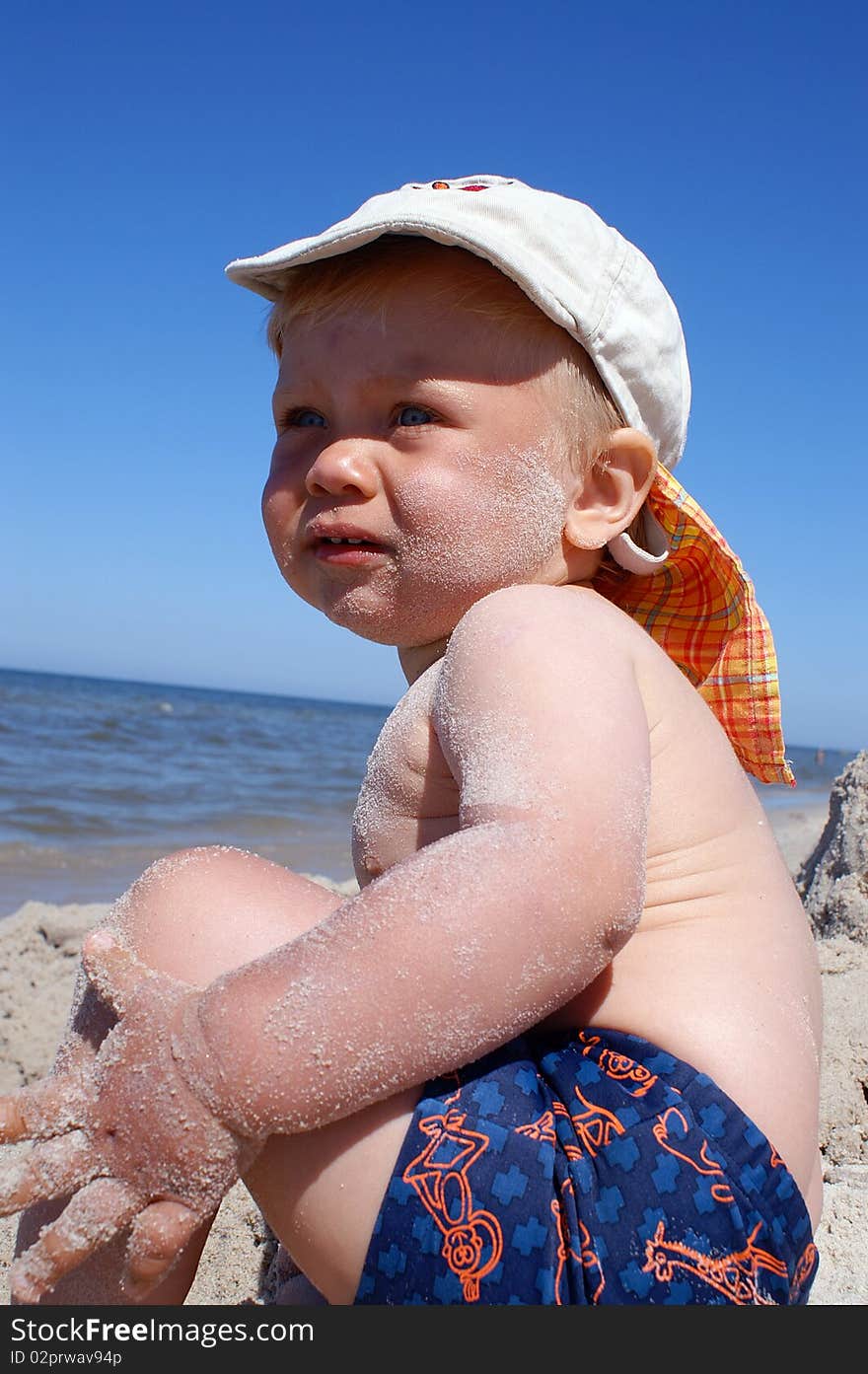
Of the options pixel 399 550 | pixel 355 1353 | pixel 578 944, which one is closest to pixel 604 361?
pixel 399 550

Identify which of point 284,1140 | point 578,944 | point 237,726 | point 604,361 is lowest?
point 237,726

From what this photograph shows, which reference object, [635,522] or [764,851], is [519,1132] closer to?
[764,851]

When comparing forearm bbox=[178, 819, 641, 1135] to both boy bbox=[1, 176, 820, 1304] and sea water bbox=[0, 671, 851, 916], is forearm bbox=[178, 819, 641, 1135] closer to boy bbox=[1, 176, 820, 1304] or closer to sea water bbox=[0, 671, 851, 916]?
boy bbox=[1, 176, 820, 1304]

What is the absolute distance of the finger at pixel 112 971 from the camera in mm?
1254

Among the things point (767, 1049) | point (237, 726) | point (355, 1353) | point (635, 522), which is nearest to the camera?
point (355, 1353)

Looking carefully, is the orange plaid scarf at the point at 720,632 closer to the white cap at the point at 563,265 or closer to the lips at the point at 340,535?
the white cap at the point at 563,265

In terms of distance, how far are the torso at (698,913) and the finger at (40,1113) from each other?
22.0 inches

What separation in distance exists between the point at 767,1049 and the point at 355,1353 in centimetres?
60

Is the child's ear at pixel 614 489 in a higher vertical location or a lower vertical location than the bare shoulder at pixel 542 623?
higher

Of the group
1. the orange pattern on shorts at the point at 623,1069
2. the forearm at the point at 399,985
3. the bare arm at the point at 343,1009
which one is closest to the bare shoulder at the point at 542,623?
the bare arm at the point at 343,1009

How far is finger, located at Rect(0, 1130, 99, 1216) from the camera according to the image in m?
1.17

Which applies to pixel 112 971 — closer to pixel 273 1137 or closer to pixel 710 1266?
pixel 273 1137

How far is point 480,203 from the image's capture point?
5.73 feet

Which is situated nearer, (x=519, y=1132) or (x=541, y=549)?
(x=519, y=1132)
